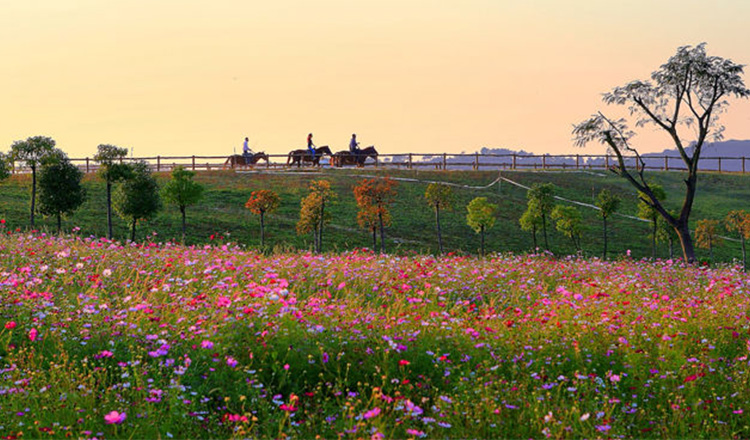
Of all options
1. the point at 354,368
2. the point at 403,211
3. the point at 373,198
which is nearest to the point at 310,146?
the point at 403,211

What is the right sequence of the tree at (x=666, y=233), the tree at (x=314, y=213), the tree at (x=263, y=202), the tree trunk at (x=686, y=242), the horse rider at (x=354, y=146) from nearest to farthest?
the tree trunk at (x=686, y=242) < the tree at (x=314, y=213) < the tree at (x=263, y=202) < the tree at (x=666, y=233) < the horse rider at (x=354, y=146)

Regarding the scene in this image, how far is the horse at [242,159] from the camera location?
56031mm

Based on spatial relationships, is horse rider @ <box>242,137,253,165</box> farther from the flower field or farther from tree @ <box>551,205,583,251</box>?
the flower field

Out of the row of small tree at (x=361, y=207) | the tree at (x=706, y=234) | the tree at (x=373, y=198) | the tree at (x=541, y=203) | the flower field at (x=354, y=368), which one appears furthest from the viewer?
the tree at (x=706, y=234)

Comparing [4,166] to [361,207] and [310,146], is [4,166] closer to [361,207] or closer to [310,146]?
[361,207]

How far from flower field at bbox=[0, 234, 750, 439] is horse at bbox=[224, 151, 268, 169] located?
46.4m

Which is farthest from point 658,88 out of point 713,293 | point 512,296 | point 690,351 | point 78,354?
point 78,354

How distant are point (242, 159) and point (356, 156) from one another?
923cm

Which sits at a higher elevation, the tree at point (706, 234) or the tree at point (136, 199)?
the tree at point (136, 199)

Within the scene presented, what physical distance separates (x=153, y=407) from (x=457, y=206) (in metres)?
42.3

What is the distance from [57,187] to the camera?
33688 millimetres

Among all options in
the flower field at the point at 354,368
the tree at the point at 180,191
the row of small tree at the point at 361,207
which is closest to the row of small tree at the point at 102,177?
the tree at the point at 180,191

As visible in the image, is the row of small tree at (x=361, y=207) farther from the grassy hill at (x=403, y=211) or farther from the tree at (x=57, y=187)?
the tree at (x=57, y=187)

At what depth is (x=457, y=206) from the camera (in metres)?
47.6
